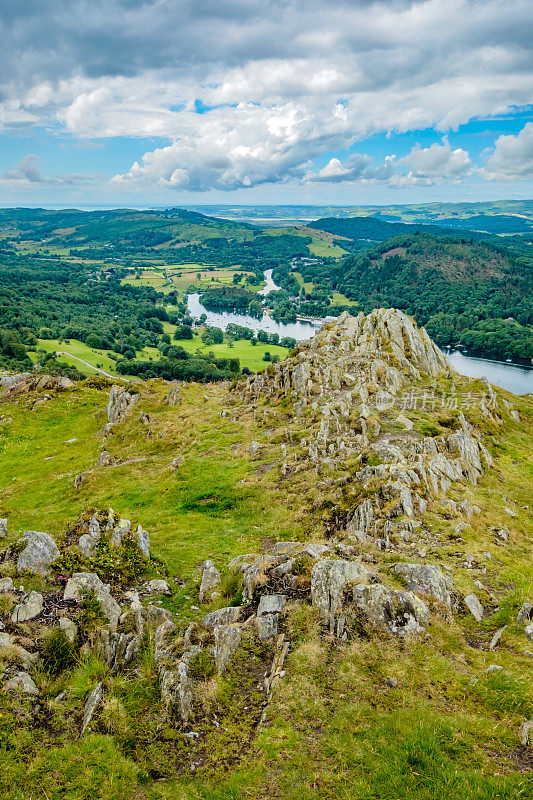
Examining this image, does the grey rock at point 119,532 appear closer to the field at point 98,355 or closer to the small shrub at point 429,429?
the small shrub at point 429,429

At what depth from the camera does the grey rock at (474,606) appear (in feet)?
59.8

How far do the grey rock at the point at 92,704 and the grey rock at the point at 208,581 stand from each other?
7.55 m

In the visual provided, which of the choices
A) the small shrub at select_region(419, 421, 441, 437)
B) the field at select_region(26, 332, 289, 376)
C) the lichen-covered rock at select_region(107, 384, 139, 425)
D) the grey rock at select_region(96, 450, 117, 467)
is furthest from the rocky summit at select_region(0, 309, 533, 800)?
the field at select_region(26, 332, 289, 376)

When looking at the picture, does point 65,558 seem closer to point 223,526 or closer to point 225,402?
point 223,526

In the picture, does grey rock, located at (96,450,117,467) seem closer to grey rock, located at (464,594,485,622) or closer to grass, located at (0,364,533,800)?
grass, located at (0,364,533,800)

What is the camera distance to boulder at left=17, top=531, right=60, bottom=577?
19.7 m

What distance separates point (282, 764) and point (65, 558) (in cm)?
1318

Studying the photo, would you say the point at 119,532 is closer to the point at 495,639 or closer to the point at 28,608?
the point at 28,608

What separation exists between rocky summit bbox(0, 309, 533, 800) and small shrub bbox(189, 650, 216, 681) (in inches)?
3.1

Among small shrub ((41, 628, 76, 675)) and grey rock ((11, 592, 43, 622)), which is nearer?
small shrub ((41, 628, 76, 675))

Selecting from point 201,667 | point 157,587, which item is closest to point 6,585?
point 157,587

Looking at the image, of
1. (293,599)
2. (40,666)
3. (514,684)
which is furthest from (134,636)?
(514,684)

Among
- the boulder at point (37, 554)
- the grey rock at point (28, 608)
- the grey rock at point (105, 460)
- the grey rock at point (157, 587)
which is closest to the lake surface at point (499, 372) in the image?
the grey rock at point (105, 460)

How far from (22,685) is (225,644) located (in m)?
6.93
